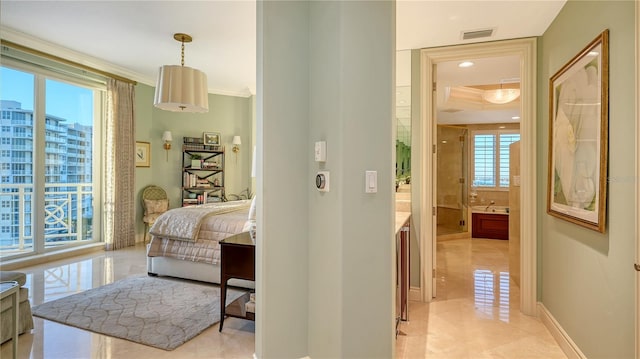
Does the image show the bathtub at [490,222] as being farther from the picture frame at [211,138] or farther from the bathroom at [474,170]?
the picture frame at [211,138]

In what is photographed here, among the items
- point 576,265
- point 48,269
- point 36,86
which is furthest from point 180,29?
point 576,265

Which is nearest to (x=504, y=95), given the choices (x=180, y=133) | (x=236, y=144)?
(x=236, y=144)

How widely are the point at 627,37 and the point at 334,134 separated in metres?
1.54

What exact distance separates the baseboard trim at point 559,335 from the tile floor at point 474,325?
4 cm

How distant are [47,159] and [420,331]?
5.22 metres

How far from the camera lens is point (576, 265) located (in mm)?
2297

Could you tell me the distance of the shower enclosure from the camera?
23.0 ft

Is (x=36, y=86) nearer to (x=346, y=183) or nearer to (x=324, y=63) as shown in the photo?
(x=324, y=63)

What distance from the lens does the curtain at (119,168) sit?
17.2 ft

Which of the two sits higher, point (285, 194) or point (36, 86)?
point (36, 86)

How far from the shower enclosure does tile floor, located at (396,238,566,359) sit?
2.55 meters

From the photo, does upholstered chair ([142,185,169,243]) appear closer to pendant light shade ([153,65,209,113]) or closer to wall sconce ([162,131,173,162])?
wall sconce ([162,131,173,162])

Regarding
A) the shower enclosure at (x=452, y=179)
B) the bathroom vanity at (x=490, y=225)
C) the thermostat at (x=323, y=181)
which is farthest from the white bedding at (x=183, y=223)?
the bathroom vanity at (x=490, y=225)

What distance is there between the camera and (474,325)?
9.36 feet
